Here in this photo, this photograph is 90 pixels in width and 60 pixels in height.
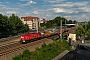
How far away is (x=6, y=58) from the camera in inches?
1097

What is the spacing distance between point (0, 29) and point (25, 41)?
25963mm

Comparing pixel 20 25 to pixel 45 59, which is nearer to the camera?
pixel 45 59

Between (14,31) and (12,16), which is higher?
(12,16)

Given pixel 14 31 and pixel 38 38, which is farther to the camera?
pixel 14 31

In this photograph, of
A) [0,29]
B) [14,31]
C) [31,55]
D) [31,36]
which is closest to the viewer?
[31,55]

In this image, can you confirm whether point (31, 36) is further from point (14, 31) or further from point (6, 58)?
point (14, 31)

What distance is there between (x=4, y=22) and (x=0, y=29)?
3381mm

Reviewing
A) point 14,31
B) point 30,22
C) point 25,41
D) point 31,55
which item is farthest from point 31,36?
point 30,22

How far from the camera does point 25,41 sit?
1923 inches

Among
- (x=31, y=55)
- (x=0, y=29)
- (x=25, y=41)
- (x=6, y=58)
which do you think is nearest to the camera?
(x=6, y=58)

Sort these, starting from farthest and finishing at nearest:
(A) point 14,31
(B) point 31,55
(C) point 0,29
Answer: (A) point 14,31, (C) point 0,29, (B) point 31,55

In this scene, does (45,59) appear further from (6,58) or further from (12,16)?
(12,16)

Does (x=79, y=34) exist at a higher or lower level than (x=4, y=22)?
lower

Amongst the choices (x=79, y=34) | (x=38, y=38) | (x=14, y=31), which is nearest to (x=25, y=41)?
(x=38, y=38)
